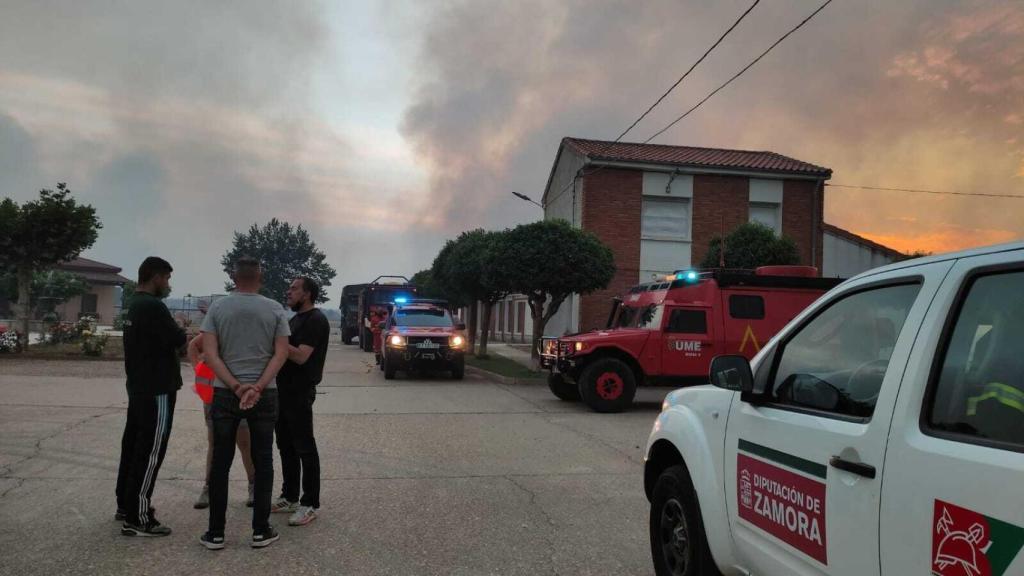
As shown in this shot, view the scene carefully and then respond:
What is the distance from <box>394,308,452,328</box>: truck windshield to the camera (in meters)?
18.1

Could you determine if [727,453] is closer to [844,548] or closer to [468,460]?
[844,548]

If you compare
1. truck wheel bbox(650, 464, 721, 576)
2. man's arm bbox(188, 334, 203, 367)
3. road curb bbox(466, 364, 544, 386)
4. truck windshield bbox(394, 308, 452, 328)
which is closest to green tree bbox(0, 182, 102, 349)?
truck windshield bbox(394, 308, 452, 328)

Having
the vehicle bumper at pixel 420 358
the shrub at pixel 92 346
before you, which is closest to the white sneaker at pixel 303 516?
the vehicle bumper at pixel 420 358

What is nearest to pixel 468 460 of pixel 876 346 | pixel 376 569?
pixel 376 569

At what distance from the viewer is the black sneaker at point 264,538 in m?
4.54

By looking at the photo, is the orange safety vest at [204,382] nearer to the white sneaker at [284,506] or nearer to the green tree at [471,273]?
the white sneaker at [284,506]

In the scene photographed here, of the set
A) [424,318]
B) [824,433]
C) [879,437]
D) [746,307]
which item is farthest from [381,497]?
[424,318]

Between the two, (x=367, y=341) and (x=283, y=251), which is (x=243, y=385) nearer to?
(x=367, y=341)

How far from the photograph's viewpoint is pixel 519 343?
120 ft

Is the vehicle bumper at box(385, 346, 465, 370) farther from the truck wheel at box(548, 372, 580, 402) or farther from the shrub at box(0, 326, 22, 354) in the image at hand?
the shrub at box(0, 326, 22, 354)

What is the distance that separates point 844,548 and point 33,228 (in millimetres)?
23228

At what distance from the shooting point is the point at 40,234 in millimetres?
20391

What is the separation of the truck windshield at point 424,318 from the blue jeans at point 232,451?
13.4m

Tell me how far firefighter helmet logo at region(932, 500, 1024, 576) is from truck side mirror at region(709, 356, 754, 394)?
44.1 inches
